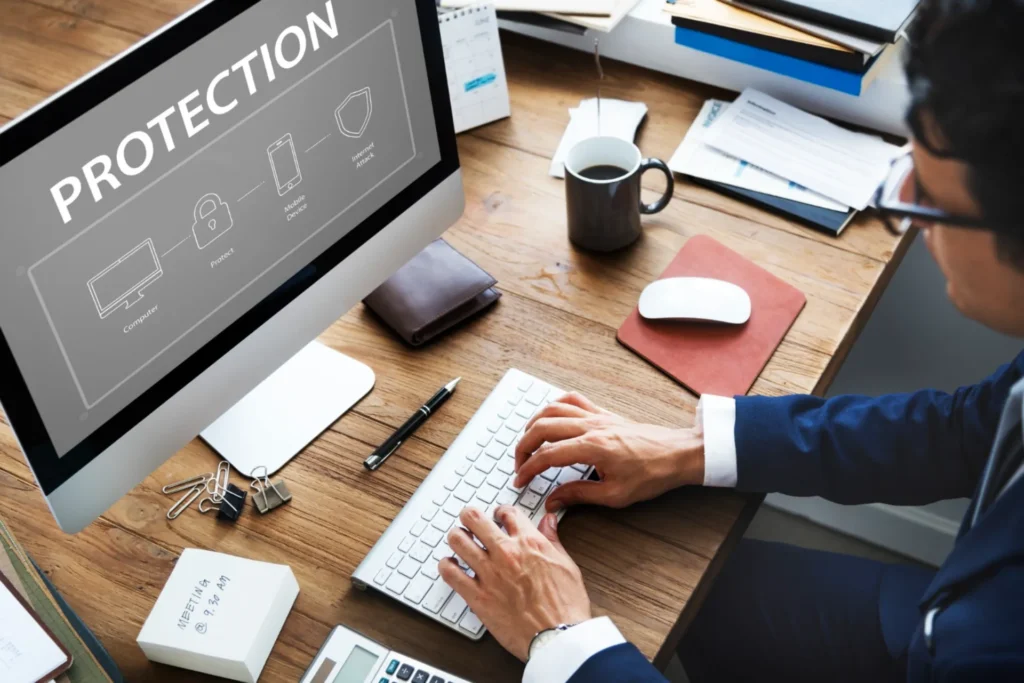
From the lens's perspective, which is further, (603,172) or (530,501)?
(603,172)

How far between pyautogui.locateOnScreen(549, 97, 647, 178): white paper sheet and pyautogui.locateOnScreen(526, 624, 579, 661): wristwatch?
27.2 inches

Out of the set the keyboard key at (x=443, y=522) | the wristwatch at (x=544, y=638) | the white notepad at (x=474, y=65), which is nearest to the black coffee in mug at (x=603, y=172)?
the white notepad at (x=474, y=65)

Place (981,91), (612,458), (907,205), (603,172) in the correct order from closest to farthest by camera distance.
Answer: (981,91)
(907,205)
(612,458)
(603,172)

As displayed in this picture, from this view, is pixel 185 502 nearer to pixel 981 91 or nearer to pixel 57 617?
pixel 57 617

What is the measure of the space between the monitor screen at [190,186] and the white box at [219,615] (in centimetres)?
17

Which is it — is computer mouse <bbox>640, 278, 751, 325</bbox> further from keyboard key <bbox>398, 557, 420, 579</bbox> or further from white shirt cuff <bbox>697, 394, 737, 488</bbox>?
keyboard key <bbox>398, 557, 420, 579</bbox>

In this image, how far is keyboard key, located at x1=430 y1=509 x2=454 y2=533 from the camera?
100 centimetres

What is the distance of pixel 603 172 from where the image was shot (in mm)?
1250

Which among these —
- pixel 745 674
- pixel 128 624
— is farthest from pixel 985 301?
pixel 128 624

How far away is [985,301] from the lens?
801 millimetres

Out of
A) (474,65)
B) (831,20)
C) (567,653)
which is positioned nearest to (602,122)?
(474,65)

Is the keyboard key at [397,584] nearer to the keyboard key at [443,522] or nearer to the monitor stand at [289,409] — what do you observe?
the keyboard key at [443,522]

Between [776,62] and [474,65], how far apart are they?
42cm

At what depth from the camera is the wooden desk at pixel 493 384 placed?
95cm
